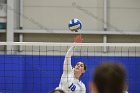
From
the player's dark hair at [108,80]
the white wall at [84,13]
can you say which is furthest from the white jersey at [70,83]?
the white wall at [84,13]

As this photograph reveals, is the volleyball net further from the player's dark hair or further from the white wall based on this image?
the player's dark hair

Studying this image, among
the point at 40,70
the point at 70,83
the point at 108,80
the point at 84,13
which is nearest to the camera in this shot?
the point at 108,80

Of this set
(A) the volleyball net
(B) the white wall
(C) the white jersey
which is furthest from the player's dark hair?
(B) the white wall

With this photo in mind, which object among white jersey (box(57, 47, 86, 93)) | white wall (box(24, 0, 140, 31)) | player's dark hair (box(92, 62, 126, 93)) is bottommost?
white jersey (box(57, 47, 86, 93))

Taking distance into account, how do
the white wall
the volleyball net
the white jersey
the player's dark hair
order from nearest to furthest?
the player's dark hair → the white jersey → the volleyball net → the white wall

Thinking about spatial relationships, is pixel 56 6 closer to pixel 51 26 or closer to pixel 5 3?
pixel 51 26

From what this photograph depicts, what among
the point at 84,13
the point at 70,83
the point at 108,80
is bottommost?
the point at 70,83

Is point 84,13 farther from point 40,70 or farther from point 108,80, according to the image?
point 108,80

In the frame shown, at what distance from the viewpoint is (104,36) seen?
29.1 ft

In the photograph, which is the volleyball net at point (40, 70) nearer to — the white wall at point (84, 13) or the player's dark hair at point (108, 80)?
the white wall at point (84, 13)

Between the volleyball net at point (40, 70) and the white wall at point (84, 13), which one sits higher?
the white wall at point (84, 13)

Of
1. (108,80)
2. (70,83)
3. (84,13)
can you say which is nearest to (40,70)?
→ (70,83)

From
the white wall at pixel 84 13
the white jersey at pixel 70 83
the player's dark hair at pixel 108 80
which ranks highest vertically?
the white wall at pixel 84 13

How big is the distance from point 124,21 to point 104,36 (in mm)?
593
